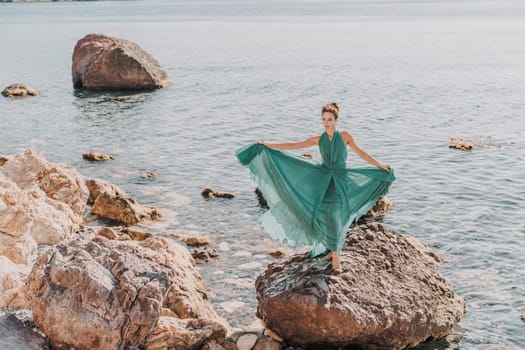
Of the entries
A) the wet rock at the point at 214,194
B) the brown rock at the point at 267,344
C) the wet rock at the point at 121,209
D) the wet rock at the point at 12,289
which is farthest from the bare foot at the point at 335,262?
the wet rock at the point at 214,194

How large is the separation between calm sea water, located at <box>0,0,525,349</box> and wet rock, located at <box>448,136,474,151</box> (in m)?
0.42

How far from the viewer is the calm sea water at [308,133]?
1567 centimetres

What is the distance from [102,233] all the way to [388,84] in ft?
104

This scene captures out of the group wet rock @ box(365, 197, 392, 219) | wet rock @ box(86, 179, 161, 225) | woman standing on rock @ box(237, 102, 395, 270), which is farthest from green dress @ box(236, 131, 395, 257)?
wet rock @ box(86, 179, 161, 225)

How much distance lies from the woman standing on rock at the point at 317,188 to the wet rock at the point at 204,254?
424cm

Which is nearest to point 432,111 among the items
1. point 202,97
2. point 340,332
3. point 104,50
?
point 202,97

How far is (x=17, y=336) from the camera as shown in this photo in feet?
31.7

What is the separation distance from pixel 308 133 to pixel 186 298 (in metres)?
18.6

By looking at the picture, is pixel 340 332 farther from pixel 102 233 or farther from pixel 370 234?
pixel 102 233

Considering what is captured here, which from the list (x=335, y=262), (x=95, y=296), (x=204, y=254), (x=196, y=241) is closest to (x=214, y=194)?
(x=196, y=241)

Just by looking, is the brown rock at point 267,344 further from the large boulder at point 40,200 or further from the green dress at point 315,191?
the large boulder at point 40,200

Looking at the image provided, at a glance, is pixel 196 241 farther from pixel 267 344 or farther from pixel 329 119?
pixel 329 119

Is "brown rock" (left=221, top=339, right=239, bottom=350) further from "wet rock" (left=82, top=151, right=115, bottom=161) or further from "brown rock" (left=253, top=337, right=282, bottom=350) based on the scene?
"wet rock" (left=82, top=151, right=115, bottom=161)

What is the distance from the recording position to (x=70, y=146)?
27.5m
